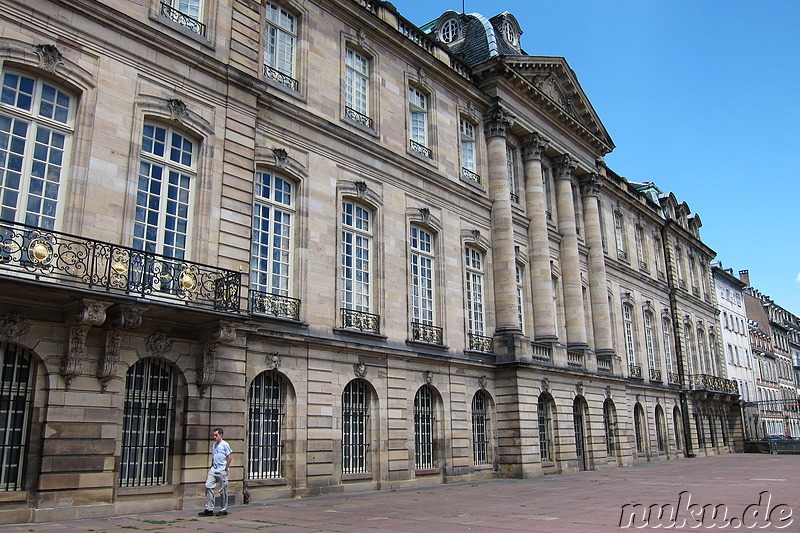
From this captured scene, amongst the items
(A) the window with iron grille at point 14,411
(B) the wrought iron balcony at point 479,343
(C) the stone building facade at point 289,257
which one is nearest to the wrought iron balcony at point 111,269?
(C) the stone building facade at point 289,257

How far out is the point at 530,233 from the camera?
86.9ft

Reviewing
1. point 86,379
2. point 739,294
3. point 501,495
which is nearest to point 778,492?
point 501,495

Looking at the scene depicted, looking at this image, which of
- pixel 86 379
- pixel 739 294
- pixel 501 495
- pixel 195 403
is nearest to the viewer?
pixel 86 379

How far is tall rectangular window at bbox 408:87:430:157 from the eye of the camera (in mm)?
22062

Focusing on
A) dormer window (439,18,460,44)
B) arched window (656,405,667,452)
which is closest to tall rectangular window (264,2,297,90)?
dormer window (439,18,460,44)

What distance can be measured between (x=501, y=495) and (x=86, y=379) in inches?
372

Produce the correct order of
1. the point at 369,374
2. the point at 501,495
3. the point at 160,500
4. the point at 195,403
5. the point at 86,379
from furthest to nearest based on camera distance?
the point at 369,374 → the point at 501,495 → the point at 195,403 → the point at 160,500 → the point at 86,379

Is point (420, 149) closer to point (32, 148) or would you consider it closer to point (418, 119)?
point (418, 119)

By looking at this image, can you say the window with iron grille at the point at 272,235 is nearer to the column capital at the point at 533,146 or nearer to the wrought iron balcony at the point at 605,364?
the column capital at the point at 533,146

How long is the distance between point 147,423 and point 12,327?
3.09 m

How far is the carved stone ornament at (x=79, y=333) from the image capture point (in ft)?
36.8

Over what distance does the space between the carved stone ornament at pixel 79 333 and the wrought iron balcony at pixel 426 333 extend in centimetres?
1006

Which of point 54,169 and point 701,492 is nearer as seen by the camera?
point 54,169

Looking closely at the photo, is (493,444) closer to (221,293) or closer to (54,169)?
(221,293)
